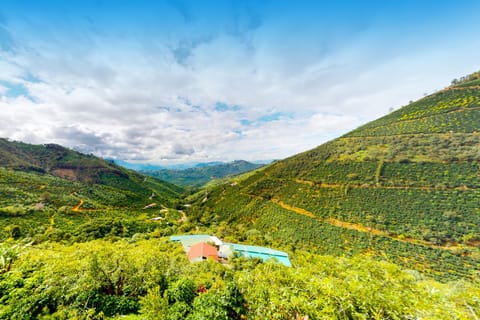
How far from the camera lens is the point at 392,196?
53125 millimetres

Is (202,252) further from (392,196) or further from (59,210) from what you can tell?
(392,196)

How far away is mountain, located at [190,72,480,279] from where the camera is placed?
40319 millimetres

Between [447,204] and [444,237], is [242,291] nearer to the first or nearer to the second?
[444,237]

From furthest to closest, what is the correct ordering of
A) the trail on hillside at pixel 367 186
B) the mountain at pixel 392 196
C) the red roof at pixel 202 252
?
the trail on hillside at pixel 367 186
the mountain at pixel 392 196
the red roof at pixel 202 252

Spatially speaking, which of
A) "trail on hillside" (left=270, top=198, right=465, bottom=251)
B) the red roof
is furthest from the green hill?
"trail on hillside" (left=270, top=198, right=465, bottom=251)

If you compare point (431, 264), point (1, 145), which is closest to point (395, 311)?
point (431, 264)

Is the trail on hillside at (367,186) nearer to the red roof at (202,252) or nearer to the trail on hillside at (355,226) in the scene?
the trail on hillside at (355,226)

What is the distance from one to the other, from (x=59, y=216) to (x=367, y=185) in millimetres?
106178

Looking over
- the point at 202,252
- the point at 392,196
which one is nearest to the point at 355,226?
the point at 392,196

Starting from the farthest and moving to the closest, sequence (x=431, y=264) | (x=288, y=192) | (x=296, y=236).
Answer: (x=288, y=192)
(x=296, y=236)
(x=431, y=264)

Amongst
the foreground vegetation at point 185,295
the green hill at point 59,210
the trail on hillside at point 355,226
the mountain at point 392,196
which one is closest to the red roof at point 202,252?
the foreground vegetation at point 185,295

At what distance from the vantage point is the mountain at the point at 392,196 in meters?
40.3

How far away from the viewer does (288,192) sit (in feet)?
239

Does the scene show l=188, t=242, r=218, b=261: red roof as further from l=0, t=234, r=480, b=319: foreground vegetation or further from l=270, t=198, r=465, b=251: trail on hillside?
l=270, t=198, r=465, b=251: trail on hillside
